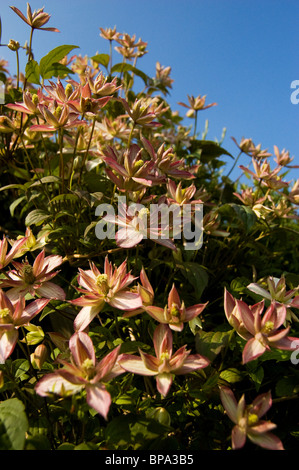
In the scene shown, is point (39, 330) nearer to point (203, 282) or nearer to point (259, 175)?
point (203, 282)

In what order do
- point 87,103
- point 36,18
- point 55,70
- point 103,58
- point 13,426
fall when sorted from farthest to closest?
point 103,58
point 55,70
point 36,18
point 87,103
point 13,426

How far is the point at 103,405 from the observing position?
57 centimetres

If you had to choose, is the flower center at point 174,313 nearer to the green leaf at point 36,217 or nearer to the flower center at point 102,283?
the flower center at point 102,283

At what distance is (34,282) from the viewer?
0.81m

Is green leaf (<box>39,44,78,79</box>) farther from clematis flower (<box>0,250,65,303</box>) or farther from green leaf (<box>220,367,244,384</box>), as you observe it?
green leaf (<box>220,367,244,384</box>)

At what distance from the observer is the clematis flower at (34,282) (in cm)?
78

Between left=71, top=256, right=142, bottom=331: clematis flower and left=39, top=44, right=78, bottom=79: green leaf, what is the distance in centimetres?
86

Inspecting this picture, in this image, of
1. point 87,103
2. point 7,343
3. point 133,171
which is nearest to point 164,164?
point 133,171

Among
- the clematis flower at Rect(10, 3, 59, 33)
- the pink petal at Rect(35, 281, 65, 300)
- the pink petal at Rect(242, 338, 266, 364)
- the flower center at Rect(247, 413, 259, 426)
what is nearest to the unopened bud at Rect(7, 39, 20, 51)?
the clematis flower at Rect(10, 3, 59, 33)

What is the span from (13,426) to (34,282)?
0.31 meters

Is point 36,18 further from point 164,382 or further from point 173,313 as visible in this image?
point 164,382

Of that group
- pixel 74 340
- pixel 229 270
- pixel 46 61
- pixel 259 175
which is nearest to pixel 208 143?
pixel 259 175

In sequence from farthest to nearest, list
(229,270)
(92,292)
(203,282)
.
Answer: (229,270) → (203,282) → (92,292)
